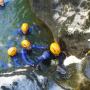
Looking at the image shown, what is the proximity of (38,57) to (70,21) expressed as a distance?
1869 millimetres

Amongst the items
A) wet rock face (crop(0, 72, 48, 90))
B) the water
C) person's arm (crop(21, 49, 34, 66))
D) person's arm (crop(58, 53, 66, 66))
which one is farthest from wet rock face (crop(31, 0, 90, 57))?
wet rock face (crop(0, 72, 48, 90))

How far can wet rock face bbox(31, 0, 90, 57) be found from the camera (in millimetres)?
11031

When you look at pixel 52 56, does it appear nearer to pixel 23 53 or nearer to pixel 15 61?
pixel 23 53

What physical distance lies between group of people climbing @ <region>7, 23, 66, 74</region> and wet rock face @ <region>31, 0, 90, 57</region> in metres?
0.44

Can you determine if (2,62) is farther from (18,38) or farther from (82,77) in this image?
(82,77)

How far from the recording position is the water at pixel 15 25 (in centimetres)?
1234

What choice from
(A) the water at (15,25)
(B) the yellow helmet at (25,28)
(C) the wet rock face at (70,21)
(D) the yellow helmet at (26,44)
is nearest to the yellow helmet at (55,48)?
(C) the wet rock face at (70,21)

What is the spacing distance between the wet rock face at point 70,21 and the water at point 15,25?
0.57 meters

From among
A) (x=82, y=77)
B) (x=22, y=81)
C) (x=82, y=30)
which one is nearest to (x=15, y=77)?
(x=22, y=81)

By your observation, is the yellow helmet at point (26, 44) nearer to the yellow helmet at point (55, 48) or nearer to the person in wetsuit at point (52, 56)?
the person in wetsuit at point (52, 56)

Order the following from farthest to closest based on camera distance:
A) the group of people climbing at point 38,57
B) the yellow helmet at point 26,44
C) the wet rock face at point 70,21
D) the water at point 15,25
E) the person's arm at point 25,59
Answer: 1. the water at point 15,25
2. the yellow helmet at point 26,44
3. the person's arm at point 25,59
4. the group of people climbing at point 38,57
5. the wet rock face at point 70,21

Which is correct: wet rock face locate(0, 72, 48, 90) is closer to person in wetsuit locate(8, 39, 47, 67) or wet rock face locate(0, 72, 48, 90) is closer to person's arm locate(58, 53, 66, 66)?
person's arm locate(58, 53, 66, 66)

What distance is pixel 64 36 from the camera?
11.3m

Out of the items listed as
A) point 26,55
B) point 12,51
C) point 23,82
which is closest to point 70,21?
point 26,55
